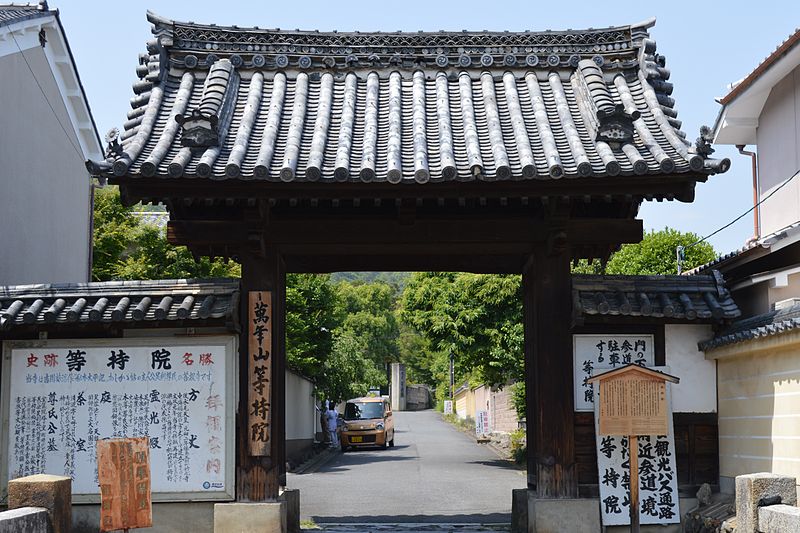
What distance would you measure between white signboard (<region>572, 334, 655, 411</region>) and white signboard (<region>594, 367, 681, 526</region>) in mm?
368

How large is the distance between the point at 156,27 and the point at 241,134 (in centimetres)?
310

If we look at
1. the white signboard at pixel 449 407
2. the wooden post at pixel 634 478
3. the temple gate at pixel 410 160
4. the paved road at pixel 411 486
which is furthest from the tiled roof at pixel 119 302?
the white signboard at pixel 449 407

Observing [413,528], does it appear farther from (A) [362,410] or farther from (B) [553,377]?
(A) [362,410]

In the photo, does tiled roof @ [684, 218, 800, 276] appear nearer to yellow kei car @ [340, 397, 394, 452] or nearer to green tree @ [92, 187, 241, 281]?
green tree @ [92, 187, 241, 281]

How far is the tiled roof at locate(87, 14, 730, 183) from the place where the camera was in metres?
10.6

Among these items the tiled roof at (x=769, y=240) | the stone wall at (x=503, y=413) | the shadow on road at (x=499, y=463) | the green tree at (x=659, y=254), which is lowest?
the shadow on road at (x=499, y=463)

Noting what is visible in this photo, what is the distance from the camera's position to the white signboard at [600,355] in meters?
11.7

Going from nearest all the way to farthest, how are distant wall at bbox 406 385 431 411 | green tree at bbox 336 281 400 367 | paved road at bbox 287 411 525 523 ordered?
paved road at bbox 287 411 525 523 < green tree at bbox 336 281 400 367 < distant wall at bbox 406 385 431 411

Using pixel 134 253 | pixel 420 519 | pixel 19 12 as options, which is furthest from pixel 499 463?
pixel 19 12

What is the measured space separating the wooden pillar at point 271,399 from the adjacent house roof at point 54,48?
762cm

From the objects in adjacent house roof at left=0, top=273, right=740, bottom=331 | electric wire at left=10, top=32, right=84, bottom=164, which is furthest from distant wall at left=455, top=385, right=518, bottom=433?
adjacent house roof at left=0, top=273, right=740, bottom=331

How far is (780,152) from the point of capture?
1814 cm

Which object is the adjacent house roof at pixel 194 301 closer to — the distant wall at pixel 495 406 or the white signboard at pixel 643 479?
the white signboard at pixel 643 479

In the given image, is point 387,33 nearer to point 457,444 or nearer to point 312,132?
point 312,132
